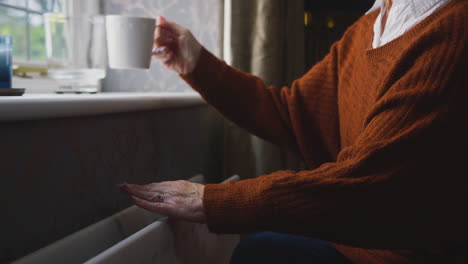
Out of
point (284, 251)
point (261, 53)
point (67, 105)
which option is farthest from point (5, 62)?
point (261, 53)

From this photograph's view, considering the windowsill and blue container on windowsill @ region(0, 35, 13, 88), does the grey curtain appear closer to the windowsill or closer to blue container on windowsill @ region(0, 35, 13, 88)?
the windowsill

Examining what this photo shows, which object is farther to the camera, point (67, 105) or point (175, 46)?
point (175, 46)

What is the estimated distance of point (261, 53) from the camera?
1.30 m

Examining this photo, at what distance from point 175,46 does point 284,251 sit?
0.50 meters

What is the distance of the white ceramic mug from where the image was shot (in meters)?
0.83

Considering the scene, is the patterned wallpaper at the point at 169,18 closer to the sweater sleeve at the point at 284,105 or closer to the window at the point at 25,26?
the window at the point at 25,26

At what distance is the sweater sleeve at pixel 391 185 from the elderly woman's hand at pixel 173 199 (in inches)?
1.1

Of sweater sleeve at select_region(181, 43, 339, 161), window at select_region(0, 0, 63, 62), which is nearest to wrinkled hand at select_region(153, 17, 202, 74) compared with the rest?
sweater sleeve at select_region(181, 43, 339, 161)

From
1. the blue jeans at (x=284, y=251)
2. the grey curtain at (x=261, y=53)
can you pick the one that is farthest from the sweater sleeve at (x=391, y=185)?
the grey curtain at (x=261, y=53)

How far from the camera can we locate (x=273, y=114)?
1068mm

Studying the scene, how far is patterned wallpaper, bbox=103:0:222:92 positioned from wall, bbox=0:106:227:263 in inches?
12.0

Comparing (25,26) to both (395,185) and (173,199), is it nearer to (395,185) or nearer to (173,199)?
(173,199)

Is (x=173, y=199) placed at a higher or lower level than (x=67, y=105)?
lower

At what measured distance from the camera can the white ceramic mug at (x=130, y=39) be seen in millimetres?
830
